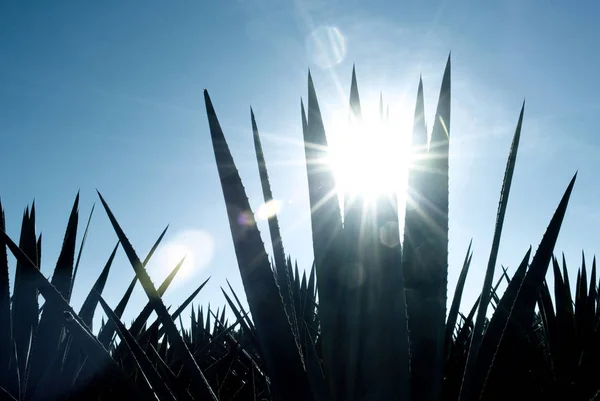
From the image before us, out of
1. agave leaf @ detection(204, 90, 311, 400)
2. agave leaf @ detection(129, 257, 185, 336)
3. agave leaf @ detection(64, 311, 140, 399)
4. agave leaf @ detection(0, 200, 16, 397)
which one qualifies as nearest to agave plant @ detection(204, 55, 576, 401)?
agave leaf @ detection(204, 90, 311, 400)

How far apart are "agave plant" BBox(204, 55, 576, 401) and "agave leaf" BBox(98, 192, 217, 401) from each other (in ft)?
0.30

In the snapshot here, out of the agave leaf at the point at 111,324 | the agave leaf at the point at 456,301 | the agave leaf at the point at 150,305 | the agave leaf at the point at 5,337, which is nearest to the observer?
the agave leaf at the point at 456,301

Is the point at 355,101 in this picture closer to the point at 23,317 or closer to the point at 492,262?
the point at 492,262

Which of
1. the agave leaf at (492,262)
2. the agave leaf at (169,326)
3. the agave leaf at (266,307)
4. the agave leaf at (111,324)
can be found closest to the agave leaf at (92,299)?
the agave leaf at (111,324)

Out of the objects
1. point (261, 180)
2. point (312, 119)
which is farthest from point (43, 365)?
point (312, 119)

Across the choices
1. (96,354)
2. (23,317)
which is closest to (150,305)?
(23,317)

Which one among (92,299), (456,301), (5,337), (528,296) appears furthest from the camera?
(92,299)

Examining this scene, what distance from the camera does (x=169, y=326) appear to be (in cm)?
59

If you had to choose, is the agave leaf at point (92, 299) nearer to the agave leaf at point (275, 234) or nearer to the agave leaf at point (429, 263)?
the agave leaf at point (275, 234)

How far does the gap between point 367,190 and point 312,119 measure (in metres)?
0.12

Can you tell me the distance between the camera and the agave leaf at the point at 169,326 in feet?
1.90

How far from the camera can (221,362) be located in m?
2.14

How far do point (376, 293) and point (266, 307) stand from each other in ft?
0.42

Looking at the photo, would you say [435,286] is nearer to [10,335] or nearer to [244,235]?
[244,235]
